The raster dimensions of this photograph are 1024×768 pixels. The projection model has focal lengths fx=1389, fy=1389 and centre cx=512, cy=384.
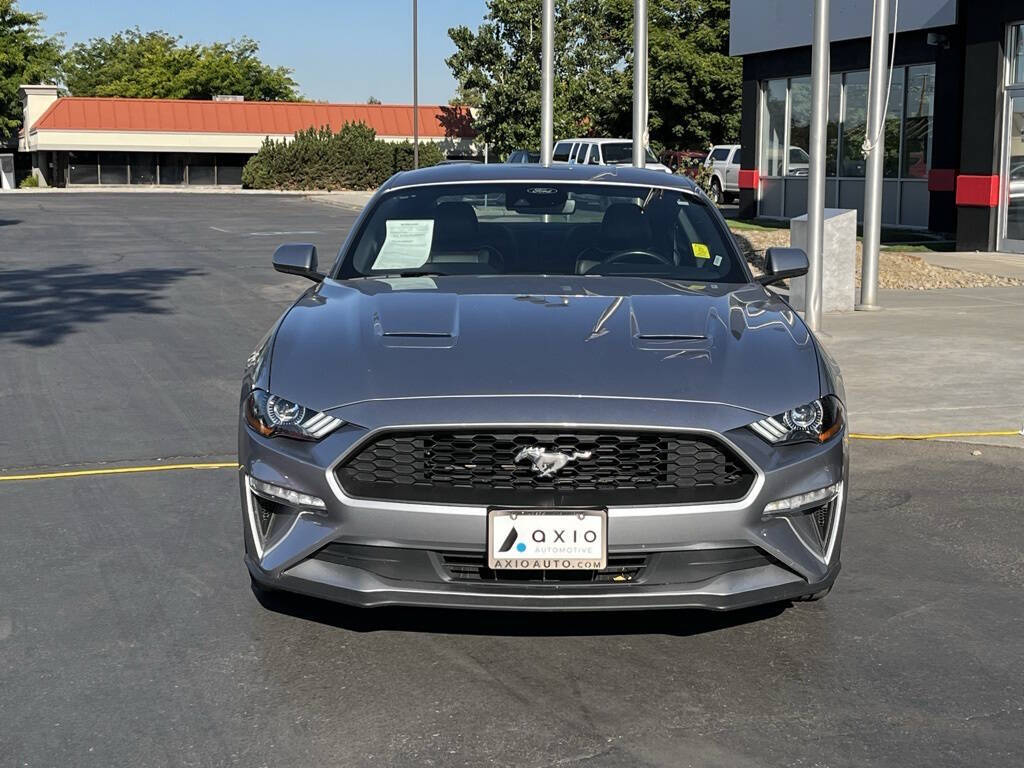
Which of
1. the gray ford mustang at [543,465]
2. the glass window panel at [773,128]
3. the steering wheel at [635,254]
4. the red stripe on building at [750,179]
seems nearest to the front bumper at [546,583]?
the gray ford mustang at [543,465]

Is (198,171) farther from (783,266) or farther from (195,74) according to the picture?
(783,266)

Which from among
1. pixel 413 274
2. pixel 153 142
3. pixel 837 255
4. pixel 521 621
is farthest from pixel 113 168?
pixel 521 621

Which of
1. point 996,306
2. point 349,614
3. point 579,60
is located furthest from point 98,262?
point 579,60

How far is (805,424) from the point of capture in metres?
4.39

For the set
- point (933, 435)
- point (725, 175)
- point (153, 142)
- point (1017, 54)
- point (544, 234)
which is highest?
point (153, 142)

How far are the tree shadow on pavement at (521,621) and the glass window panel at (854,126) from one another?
956 inches

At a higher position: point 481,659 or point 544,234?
point 544,234

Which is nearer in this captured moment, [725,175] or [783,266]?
[783,266]

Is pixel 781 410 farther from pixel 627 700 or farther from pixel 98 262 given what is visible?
pixel 98 262

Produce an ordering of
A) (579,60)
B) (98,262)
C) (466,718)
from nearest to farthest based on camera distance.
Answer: (466,718), (98,262), (579,60)

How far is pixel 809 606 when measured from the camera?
513 cm

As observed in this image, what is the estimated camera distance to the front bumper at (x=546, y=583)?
4117 millimetres

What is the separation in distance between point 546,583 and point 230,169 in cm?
7186

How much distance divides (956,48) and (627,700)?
2357cm
